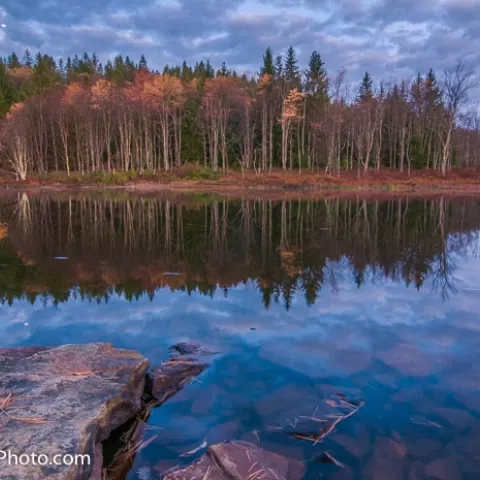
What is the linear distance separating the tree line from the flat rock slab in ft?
14.0

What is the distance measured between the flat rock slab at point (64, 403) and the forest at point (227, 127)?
5489 centimetres

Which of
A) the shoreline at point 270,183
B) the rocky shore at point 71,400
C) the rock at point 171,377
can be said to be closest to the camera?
the rocky shore at point 71,400

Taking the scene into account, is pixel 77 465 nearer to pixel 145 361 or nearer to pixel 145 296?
pixel 145 361

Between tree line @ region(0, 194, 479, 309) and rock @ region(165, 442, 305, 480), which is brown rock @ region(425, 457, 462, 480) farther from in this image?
tree line @ region(0, 194, 479, 309)

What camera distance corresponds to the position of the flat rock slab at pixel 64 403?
12.8 ft

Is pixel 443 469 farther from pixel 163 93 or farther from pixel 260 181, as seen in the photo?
pixel 163 93

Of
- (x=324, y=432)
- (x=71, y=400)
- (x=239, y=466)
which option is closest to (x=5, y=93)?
(x=71, y=400)

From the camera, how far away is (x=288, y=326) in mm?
8422

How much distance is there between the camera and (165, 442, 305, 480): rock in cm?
413

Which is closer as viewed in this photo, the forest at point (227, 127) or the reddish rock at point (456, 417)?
the reddish rock at point (456, 417)

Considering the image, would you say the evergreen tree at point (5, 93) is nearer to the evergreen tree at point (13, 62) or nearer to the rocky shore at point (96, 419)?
the evergreen tree at point (13, 62)

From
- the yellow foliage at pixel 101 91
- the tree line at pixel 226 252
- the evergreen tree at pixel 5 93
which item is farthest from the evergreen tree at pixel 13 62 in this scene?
the tree line at pixel 226 252

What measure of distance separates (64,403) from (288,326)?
451cm

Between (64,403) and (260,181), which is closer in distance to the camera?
(64,403)
